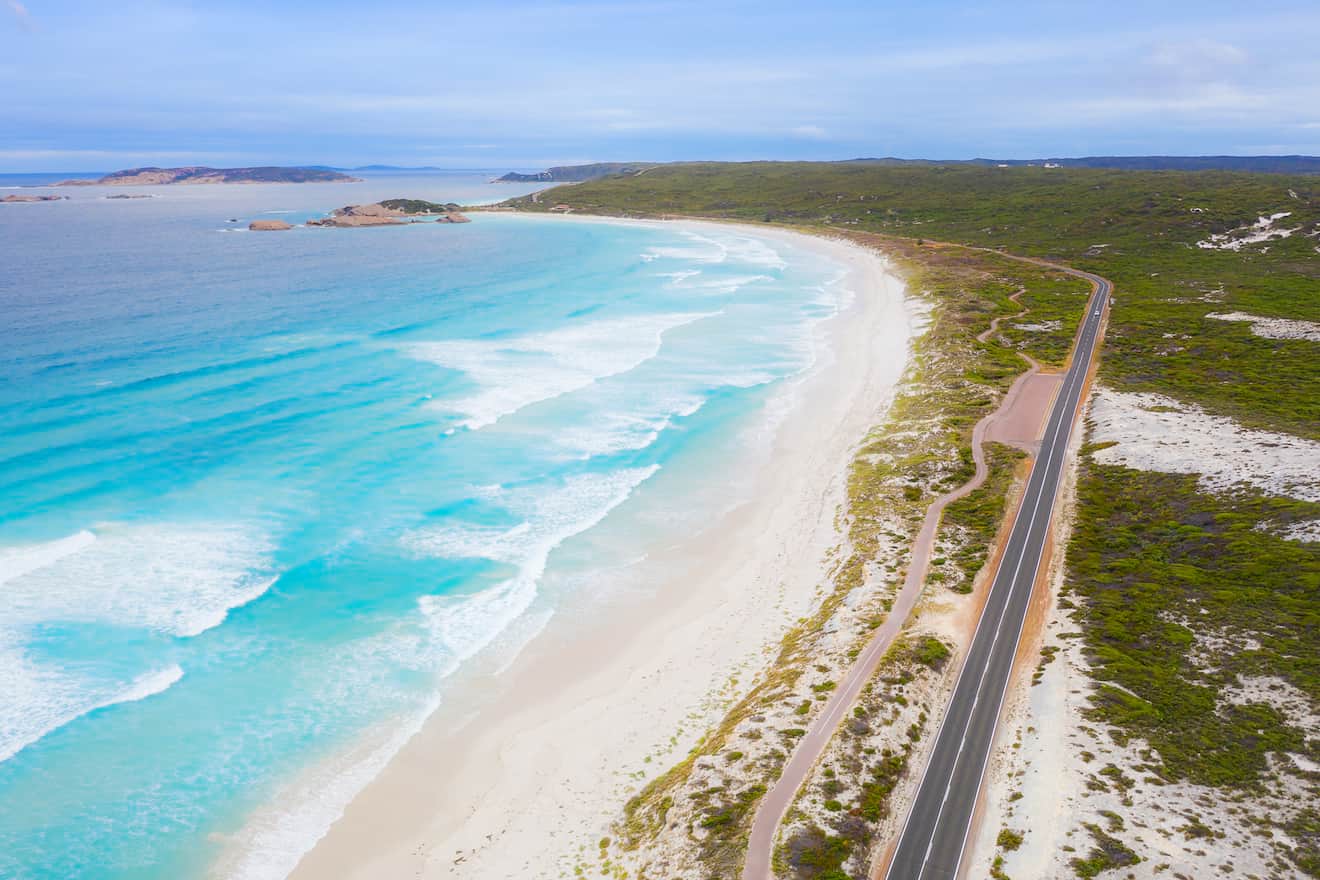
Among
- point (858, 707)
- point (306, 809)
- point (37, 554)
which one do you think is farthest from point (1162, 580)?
point (37, 554)

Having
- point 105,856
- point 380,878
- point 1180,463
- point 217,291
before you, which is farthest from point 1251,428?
point 217,291

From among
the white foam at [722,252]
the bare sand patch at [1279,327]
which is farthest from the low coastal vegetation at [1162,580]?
the white foam at [722,252]

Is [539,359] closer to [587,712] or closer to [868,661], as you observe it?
[587,712]

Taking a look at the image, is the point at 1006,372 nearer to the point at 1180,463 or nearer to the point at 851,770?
the point at 1180,463

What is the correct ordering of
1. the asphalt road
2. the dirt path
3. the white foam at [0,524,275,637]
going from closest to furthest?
the dirt path → the asphalt road → the white foam at [0,524,275,637]

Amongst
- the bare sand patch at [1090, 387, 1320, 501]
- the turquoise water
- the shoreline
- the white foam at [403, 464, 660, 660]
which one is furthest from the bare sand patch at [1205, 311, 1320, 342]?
the white foam at [403, 464, 660, 660]

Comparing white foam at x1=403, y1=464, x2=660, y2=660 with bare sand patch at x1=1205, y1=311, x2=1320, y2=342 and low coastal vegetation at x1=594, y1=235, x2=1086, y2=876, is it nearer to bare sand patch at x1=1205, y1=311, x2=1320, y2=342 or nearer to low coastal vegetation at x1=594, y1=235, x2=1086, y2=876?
low coastal vegetation at x1=594, y1=235, x2=1086, y2=876

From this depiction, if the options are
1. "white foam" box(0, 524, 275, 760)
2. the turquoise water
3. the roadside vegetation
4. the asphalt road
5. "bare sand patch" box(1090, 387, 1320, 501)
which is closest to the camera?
the asphalt road
